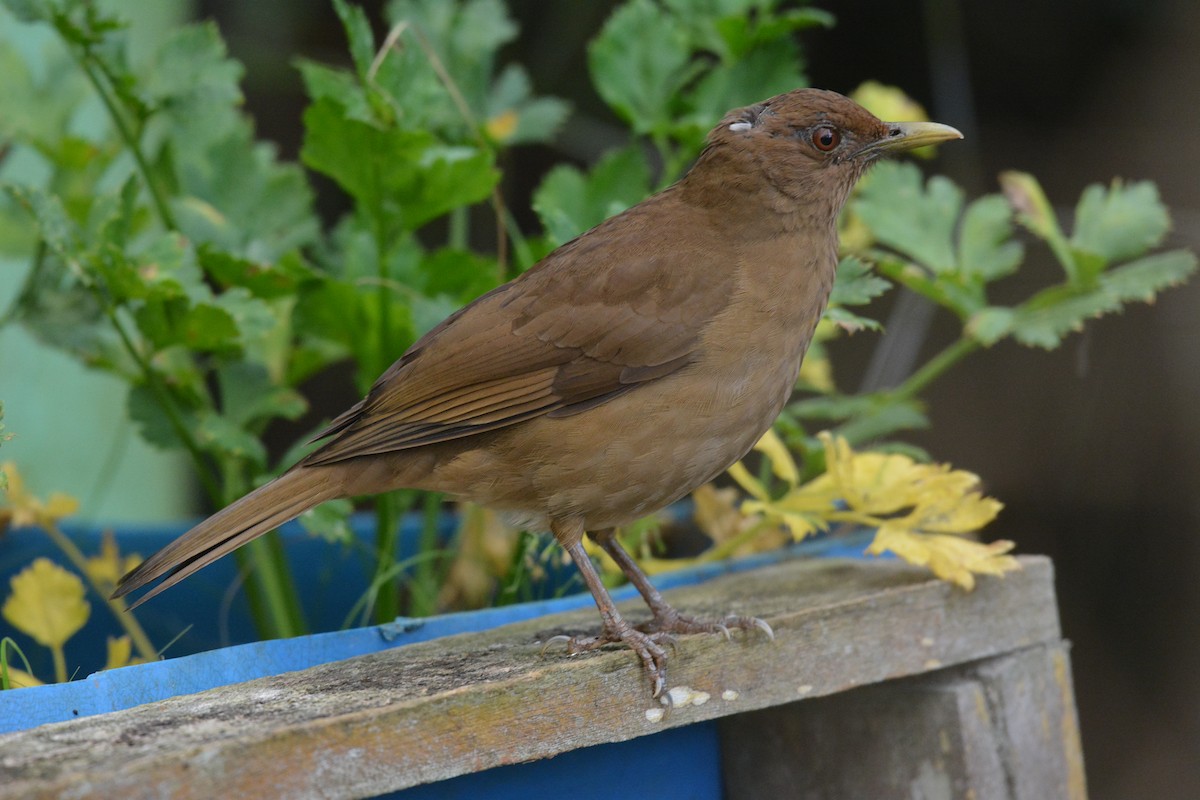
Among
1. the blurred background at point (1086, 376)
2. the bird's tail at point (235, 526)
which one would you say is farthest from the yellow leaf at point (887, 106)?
the bird's tail at point (235, 526)

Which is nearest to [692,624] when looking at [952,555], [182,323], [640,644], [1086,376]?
[640,644]

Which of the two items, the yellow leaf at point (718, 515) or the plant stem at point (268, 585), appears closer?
the plant stem at point (268, 585)

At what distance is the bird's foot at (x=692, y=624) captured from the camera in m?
2.17

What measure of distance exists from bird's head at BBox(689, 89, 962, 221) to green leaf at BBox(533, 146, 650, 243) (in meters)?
0.56

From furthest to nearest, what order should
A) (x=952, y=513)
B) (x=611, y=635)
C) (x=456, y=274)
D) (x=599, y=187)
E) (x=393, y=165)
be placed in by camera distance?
(x=599, y=187) → (x=456, y=274) → (x=393, y=165) → (x=952, y=513) → (x=611, y=635)

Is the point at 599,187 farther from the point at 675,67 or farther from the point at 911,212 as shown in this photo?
the point at 911,212

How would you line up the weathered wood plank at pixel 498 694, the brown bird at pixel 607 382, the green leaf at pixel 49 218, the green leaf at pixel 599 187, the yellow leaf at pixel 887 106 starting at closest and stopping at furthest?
the weathered wood plank at pixel 498 694
the brown bird at pixel 607 382
the green leaf at pixel 49 218
the green leaf at pixel 599 187
the yellow leaf at pixel 887 106

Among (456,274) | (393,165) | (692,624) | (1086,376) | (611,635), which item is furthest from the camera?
(1086,376)

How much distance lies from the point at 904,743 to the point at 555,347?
0.96 metres

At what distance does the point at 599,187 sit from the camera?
3145 mm

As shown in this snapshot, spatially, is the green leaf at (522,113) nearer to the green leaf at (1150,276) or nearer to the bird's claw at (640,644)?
the green leaf at (1150,276)

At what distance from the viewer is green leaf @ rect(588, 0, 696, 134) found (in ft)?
10.4

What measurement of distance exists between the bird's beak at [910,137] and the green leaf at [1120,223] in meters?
0.53

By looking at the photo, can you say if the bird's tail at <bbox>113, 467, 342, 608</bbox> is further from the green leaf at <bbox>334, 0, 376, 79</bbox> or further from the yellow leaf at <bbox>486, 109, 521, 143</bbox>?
the yellow leaf at <bbox>486, 109, 521, 143</bbox>
